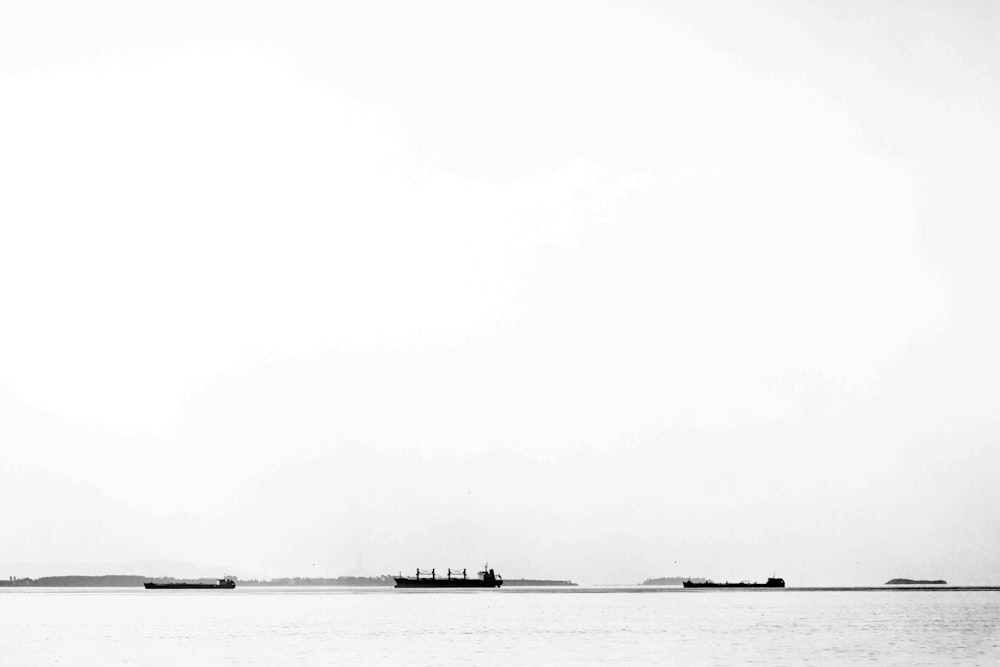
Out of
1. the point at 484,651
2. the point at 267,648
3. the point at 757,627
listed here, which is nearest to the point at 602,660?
the point at 484,651

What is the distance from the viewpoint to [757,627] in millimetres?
120625

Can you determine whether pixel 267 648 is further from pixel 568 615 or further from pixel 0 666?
pixel 568 615

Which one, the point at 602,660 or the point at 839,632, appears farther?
the point at 839,632

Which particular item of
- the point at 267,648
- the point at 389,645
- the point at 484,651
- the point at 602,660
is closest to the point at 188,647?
the point at 267,648

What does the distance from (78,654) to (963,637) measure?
70230mm

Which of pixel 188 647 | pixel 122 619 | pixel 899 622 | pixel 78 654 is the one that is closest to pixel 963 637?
pixel 899 622

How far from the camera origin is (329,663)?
7462 centimetres

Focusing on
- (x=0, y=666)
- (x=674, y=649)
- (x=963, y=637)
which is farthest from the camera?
(x=963, y=637)

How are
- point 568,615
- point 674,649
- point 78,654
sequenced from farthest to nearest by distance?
point 568,615 < point 674,649 < point 78,654

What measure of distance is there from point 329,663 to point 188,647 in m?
18.6

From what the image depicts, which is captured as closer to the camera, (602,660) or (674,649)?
(602,660)

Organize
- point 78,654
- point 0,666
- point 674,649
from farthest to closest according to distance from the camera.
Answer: point 674,649 → point 78,654 → point 0,666

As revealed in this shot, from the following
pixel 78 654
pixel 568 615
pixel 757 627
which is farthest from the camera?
pixel 568 615

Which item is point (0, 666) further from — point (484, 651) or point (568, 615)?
point (568, 615)
